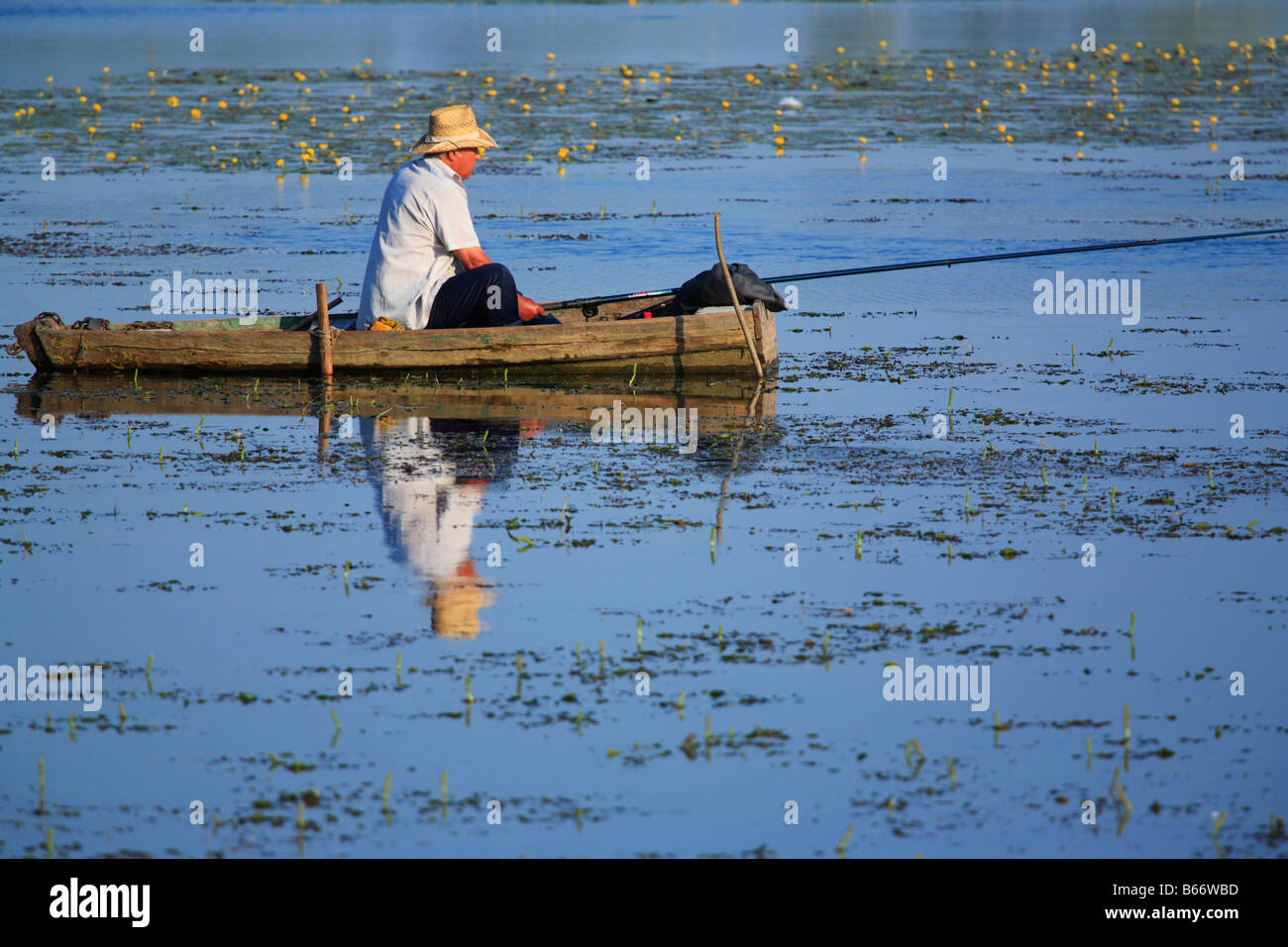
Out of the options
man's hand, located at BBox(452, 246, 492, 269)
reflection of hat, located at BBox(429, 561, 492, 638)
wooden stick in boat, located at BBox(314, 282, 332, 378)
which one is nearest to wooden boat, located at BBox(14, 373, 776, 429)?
wooden stick in boat, located at BBox(314, 282, 332, 378)

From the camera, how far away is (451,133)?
33.8 ft

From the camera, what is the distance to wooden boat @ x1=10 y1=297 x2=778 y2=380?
10.6m

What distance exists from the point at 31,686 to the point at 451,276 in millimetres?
5405

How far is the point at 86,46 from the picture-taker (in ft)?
135

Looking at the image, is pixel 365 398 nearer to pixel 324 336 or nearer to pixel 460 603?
pixel 324 336

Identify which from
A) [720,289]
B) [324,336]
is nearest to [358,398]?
[324,336]

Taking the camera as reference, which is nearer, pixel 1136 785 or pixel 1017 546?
pixel 1136 785

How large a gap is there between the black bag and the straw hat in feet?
5.07

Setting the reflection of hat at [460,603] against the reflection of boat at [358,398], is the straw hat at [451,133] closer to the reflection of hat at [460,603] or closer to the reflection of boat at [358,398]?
the reflection of boat at [358,398]

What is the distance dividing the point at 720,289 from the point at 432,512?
11.6ft

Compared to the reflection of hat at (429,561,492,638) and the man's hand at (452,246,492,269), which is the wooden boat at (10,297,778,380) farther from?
the reflection of hat at (429,561,492,638)

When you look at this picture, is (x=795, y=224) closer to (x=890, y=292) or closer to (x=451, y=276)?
(x=890, y=292)

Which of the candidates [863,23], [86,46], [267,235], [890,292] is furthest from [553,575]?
[863,23]

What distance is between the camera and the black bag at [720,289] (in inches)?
418
